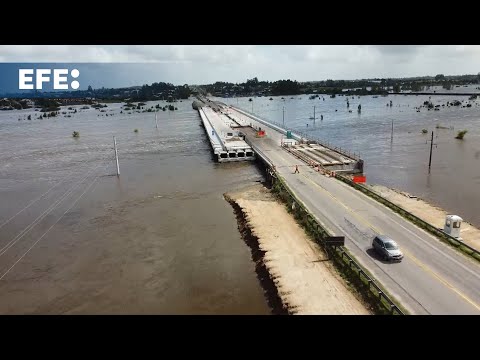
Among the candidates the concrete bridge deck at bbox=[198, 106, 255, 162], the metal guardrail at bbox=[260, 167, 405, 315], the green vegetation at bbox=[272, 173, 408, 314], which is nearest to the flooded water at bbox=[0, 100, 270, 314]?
the concrete bridge deck at bbox=[198, 106, 255, 162]

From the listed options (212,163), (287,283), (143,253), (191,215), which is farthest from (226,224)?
(212,163)

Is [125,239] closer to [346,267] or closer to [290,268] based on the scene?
[290,268]

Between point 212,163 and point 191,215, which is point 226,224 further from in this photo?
point 212,163

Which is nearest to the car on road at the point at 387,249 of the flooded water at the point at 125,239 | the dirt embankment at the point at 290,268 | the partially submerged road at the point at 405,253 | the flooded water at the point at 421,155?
the partially submerged road at the point at 405,253

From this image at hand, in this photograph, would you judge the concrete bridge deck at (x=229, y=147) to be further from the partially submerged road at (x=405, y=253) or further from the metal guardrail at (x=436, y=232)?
the metal guardrail at (x=436, y=232)

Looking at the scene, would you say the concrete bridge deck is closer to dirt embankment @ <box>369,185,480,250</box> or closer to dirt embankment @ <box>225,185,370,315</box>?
dirt embankment @ <box>369,185,480,250</box>
